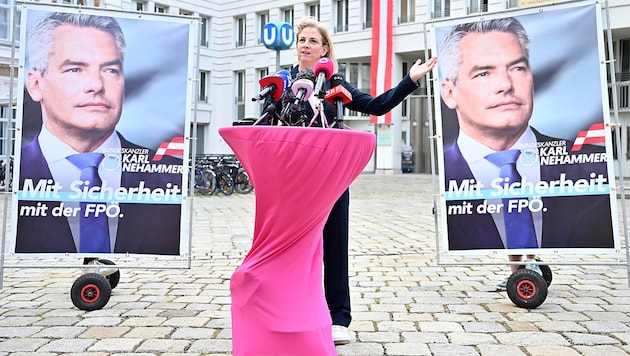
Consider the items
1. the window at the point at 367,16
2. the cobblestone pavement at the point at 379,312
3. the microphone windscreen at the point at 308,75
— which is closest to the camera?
the microphone windscreen at the point at 308,75

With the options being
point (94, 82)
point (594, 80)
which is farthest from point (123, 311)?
point (594, 80)

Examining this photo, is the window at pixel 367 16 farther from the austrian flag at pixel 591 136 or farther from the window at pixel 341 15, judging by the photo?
the austrian flag at pixel 591 136

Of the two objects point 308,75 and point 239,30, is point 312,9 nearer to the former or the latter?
point 239,30

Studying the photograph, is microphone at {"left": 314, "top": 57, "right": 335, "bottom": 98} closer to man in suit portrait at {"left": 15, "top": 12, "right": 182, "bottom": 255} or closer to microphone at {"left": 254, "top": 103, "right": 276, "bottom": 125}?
microphone at {"left": 254, "top": 103, "right": 276, "bottom": 125}

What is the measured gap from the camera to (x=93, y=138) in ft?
15.8

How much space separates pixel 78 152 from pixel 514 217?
328cm

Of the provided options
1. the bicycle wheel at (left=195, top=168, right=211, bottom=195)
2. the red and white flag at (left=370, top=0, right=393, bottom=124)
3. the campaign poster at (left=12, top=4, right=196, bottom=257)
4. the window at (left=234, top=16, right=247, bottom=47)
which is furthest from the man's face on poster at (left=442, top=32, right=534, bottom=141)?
the window at (left=234, top=16, right=247, bottom=47)

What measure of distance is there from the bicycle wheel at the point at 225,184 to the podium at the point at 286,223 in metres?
17.3

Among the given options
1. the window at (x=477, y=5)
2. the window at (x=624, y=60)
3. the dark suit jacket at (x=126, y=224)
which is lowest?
the dark suit jacket at (x=126, y=224)

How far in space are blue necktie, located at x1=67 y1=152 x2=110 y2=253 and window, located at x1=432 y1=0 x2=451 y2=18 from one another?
3072cm

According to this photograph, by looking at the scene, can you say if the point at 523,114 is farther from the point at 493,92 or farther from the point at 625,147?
the point at 625,147

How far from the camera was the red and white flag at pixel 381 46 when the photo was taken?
33.0 metres

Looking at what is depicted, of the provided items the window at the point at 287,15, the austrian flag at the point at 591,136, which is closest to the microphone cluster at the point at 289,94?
the austrian flag at the point at 591,136

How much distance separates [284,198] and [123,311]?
2469mm
